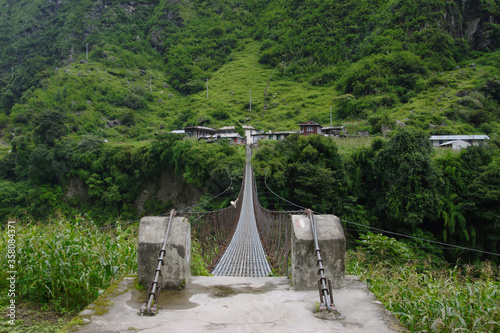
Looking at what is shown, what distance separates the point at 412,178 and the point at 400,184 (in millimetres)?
602

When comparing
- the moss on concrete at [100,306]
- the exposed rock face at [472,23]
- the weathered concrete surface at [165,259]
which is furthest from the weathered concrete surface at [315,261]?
the exposed rock face at [472,23]

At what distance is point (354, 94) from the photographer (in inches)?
1451

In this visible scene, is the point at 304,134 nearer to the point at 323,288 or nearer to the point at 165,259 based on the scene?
the point at 165,259

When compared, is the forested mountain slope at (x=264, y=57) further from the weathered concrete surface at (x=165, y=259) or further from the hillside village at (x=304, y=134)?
the weathered concrete surface at (x=165, y=259)

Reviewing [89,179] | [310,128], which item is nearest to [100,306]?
[89,179]

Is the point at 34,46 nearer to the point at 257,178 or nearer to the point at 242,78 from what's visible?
the point at 242,78

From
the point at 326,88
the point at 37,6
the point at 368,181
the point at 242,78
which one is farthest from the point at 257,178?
the point at 37,6

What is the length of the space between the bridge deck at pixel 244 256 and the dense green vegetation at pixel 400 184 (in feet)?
21.8

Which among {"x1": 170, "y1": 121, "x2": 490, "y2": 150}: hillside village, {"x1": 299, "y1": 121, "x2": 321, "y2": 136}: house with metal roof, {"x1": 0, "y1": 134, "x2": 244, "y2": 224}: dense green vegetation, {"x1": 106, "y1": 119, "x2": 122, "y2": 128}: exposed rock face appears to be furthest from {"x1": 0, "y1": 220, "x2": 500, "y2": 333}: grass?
{"x1": 106, "y1": 119, "x2": 122, "y2": 128}: exposed rock face

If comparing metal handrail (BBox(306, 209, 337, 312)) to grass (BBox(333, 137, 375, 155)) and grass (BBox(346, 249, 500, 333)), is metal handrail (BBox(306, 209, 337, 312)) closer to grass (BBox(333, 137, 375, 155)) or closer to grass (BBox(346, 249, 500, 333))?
grass (BBox(346, 249, 500, 333))

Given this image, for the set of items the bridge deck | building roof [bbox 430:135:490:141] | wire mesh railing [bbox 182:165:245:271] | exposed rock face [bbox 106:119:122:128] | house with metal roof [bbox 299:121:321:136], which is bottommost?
the bridge deck

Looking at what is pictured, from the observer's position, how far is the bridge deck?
4.37m

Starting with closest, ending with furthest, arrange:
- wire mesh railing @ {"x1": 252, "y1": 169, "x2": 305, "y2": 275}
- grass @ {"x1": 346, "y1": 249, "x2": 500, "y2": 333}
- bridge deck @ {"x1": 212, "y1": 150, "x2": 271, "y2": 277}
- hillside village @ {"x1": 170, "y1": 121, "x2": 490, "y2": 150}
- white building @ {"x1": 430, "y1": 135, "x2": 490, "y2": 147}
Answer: grass @ {"x1": 346, "y1": 249, "x2": 500, "y2": 333} < wire mesh railing @ {"x1": 252, "y1": 169, "x2": 305, "y2": 275} < bridge deck @ {"x1": 212, "y1": 150, "x2": 271, "y2": 277} < hillside village @ {"x1": 170, "y1": 121, "x2": 490, "y2": 150} < white building @ {"x1": 430, "y1": 135, "x2": 490, "y2": 147}

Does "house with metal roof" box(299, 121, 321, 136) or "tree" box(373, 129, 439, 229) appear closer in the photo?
"tree" box(373, 129, 439, 229)
